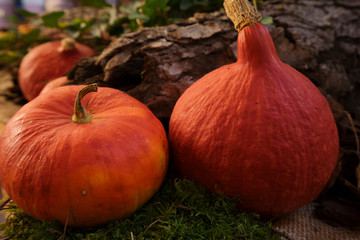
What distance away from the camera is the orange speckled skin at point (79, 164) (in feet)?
2.61

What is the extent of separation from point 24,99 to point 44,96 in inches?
43.1

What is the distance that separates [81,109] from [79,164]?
0.16m

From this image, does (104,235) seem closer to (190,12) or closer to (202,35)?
(202,35)

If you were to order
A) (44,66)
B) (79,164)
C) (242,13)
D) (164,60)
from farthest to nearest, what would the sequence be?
(44,66), (164,60), (242,13), (79,164)

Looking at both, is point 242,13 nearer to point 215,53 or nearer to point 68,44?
point 215,53

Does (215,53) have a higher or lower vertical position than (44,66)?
higher

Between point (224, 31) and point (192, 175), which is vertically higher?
point (224, 31)

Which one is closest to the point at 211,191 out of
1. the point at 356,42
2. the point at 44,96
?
the point at 44,96

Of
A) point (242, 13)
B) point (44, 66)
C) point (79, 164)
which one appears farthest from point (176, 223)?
point (44, 66)

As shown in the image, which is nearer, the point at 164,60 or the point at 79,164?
the point at 79,164

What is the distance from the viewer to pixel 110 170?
2.66 feet

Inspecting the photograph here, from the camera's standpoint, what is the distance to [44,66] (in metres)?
1.80

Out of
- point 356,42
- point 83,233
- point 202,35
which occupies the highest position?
point 202,35

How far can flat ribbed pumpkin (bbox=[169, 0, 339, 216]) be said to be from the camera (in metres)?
0.86
